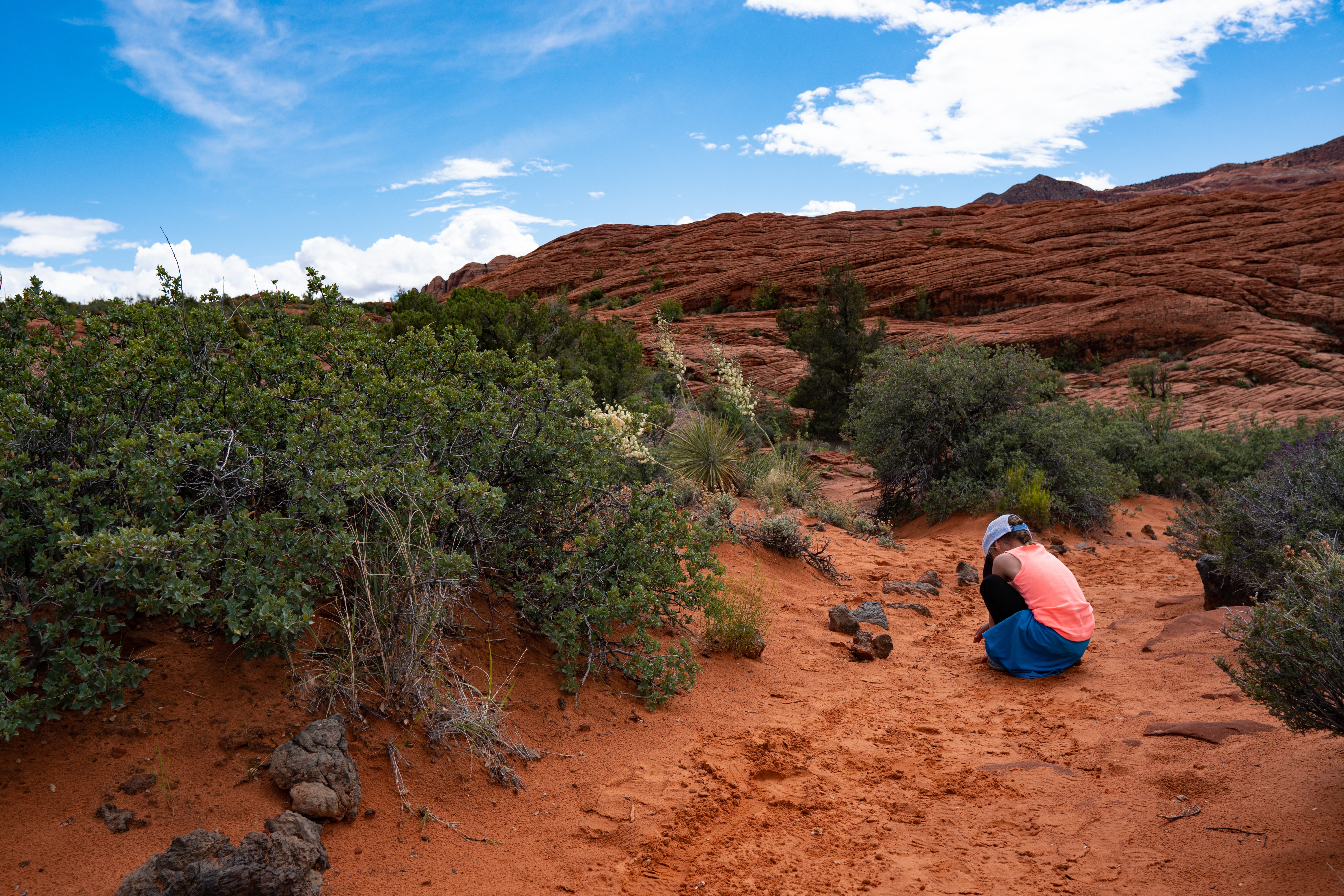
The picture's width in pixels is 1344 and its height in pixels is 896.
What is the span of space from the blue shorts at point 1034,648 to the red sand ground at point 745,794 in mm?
373

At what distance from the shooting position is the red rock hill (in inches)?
1038

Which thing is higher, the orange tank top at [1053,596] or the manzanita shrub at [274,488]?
the manzanita shrub at [274,488]

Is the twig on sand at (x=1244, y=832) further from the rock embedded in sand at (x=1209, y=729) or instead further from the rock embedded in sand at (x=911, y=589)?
the rock embedded in sand at (x=911, y=589)

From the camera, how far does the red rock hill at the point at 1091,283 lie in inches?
1038

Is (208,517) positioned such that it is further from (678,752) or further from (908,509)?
(908,509)

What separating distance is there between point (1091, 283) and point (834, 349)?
52.7 ft

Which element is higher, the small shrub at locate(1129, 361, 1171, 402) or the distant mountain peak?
the distant mountain peak

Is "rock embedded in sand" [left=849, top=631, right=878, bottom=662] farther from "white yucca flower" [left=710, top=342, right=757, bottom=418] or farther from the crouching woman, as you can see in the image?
"white yucca flower" [left=710, top=342, right=757, bottom=418]

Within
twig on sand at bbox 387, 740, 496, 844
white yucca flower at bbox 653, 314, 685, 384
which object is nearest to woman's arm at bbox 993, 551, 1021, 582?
twig on sand at bbox 387, 740, 496, 844

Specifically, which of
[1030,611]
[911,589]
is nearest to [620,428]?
[1030,611]

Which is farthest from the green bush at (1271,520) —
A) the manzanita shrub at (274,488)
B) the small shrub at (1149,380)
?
the small shrub at (1149,380)

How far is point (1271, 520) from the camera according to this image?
5.90 meters

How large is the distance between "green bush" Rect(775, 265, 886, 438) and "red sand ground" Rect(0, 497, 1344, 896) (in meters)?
18.7

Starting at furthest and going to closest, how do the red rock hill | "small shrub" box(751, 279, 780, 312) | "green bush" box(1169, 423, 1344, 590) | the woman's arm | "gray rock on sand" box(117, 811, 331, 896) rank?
"small shrub" box(751, 279, 780, 312) → the red rock hill → "green bush" box(1169, 423, 1344, 590) → the woman's arm → "gray rock on sand" box(117, 811, 331, 896)
